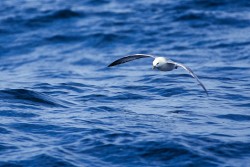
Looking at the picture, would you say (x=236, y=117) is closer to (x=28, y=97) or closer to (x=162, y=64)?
(x=162, y=64)

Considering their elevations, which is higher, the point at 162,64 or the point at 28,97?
the point at 162,64

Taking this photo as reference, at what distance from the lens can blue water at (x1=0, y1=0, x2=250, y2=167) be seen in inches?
395

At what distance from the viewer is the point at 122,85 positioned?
14.9 meters

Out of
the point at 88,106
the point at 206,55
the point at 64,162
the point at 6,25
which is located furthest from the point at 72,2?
the point at 64,162

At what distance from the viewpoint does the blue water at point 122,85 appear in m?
10.0

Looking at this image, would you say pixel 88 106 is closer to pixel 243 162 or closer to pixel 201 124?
pixel 201 124

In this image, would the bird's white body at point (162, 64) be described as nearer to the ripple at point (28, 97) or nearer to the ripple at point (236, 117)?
the ripple at point (236, 117)

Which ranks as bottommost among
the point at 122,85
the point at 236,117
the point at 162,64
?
the point at 236,117

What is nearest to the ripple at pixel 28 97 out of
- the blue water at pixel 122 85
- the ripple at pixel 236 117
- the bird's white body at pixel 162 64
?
the blue water at pixel 122 85

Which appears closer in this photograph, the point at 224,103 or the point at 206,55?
the point at 224,103

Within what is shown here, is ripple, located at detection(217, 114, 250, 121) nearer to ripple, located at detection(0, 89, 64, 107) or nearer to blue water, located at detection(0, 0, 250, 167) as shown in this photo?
blue water, located at detection(0, 0, 250, 167)

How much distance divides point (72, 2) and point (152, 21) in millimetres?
4384

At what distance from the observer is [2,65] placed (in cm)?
1784

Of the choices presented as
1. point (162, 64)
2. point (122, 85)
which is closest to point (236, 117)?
point (162, 64)
